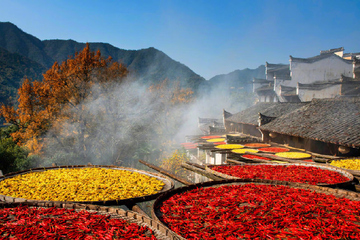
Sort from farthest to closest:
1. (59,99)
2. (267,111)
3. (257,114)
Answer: (59,99) → (257,114) → (267,111)

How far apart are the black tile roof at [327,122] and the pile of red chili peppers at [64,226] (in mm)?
7824

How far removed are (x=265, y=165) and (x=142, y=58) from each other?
279 feet

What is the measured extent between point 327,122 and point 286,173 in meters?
6.59

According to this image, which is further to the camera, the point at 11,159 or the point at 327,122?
the point at 11,159

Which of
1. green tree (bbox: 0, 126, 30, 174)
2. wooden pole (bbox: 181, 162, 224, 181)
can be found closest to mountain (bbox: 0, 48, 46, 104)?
green tree (bbox: 0, 126, 30, 174)

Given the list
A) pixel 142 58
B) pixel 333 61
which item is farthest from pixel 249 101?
pixel 142 58

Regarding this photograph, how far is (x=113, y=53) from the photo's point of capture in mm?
92125

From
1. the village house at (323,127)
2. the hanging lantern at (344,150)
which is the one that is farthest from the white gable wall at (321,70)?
the hanging lantern at (344,150)

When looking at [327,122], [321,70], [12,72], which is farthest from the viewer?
[12,72]

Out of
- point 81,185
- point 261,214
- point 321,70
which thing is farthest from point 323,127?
point 321,70

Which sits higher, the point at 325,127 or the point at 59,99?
the point at 59,99

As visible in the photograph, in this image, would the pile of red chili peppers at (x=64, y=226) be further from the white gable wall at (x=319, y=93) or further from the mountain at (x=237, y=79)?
the mountain at (x=237, y=79)

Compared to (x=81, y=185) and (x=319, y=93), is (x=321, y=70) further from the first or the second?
(x=81, y=185)

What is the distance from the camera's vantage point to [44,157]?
20.3m
